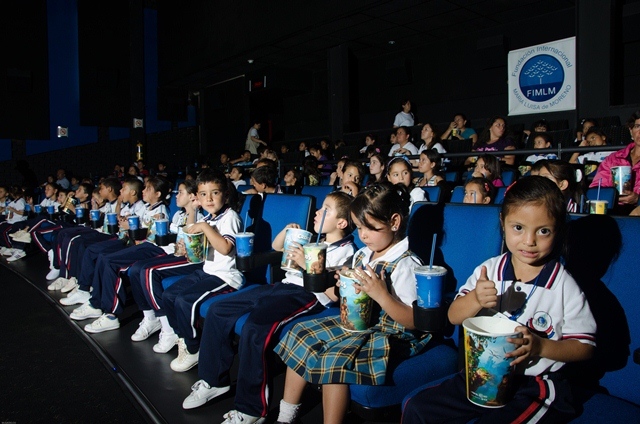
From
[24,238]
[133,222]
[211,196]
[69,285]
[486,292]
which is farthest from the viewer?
[24,238]

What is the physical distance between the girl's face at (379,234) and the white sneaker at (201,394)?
3.46 ft

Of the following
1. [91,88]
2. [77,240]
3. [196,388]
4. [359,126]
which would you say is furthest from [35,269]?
[91,88]

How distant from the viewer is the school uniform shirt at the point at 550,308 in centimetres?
133

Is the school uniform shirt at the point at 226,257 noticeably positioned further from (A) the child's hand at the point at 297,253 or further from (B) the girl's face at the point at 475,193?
(B) the girl's face at the point at 475,193

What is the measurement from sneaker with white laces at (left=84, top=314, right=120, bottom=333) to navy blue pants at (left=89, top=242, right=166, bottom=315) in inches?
2.1

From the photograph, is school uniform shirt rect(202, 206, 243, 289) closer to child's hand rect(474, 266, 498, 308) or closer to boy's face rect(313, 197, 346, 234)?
boy's face rect(313, 197, 346, 234)

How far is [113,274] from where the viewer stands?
133 inches

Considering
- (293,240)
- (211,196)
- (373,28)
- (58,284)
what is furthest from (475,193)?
(373,28)

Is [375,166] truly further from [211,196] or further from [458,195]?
[211,196]

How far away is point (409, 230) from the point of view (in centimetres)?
209

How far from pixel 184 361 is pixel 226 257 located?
24.1 inches

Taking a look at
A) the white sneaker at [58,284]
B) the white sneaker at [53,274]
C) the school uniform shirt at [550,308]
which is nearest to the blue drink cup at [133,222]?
the white sneaker at [58,284]

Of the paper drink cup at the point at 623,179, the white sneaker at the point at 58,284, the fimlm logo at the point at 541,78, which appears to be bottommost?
the white sneaker at the point at 58,284

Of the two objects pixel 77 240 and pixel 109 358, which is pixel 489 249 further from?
pixel 77 240
